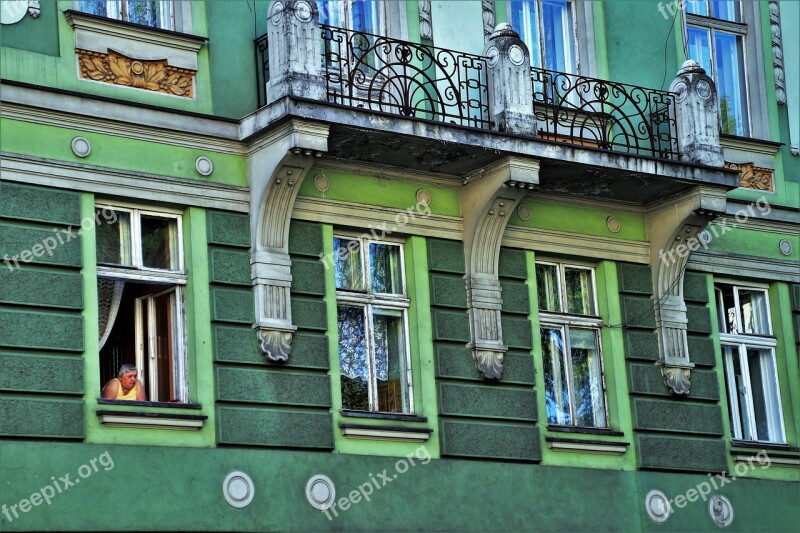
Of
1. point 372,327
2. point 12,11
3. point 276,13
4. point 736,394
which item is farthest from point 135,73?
point 736,394

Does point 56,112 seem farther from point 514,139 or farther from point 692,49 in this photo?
point 692,49

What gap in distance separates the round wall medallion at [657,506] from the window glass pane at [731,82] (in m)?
4.78

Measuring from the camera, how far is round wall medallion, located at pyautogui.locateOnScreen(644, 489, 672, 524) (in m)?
18.4

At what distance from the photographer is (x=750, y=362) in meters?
20.2

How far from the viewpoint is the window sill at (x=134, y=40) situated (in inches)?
636

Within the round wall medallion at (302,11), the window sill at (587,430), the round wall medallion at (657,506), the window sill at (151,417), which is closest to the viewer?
Result: the window sill at (151,417)

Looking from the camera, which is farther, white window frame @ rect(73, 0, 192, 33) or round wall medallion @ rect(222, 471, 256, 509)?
white window frame @ rect(73, 0, 192, 33)

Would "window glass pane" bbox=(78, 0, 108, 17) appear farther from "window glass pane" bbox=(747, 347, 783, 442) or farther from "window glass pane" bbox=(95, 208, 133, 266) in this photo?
"window glass pane" bbox=(747, 347, 783, 442)

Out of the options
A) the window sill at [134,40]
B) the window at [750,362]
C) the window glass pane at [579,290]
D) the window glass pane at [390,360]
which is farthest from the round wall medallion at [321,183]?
the window at [750,362]

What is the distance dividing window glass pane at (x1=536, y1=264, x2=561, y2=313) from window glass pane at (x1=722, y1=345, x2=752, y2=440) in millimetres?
2391

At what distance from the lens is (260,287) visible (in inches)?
648

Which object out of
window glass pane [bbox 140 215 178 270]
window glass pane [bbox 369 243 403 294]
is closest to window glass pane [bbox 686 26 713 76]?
window glass pane [bbox 369 243 403 294]

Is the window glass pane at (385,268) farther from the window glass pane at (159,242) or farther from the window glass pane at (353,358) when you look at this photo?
the window glass pane at (159,242)

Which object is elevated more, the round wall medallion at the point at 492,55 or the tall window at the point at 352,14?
the tall window at the point at 352,14
